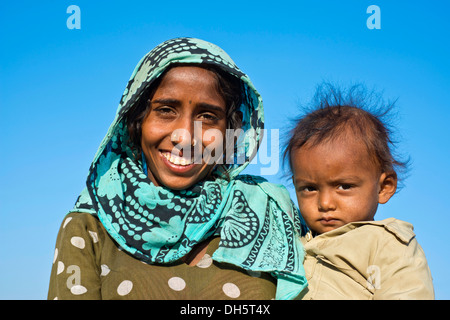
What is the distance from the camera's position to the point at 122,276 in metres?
2.89

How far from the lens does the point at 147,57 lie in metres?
3.50

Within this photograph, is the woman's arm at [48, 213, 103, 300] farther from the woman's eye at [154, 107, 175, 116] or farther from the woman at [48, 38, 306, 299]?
the woman's eye at [154, 107, 175, 116]

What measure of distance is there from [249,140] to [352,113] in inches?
30.3

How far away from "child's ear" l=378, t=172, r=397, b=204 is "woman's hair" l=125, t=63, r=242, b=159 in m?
1.09

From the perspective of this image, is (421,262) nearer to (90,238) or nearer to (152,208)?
(152,208)

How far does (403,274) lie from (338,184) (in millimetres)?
719

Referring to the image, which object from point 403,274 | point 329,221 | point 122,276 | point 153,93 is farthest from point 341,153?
point 122,276

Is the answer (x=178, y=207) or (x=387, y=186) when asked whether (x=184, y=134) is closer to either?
(x=178, y=207)

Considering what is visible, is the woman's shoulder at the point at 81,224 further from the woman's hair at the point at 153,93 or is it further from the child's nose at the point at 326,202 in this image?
the child's nose at the point at 326,202

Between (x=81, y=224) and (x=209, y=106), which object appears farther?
(x=209, y=106)

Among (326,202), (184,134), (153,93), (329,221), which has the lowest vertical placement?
(329,221)

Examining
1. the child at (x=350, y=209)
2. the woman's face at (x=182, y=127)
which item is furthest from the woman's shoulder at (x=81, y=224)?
the child at (x=350, y=209)

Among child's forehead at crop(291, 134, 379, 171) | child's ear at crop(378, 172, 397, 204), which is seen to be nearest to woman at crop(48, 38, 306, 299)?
child's forehead at crop(291, 134, 379, 171)

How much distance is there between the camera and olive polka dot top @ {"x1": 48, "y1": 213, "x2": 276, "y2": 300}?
2.80 meters
